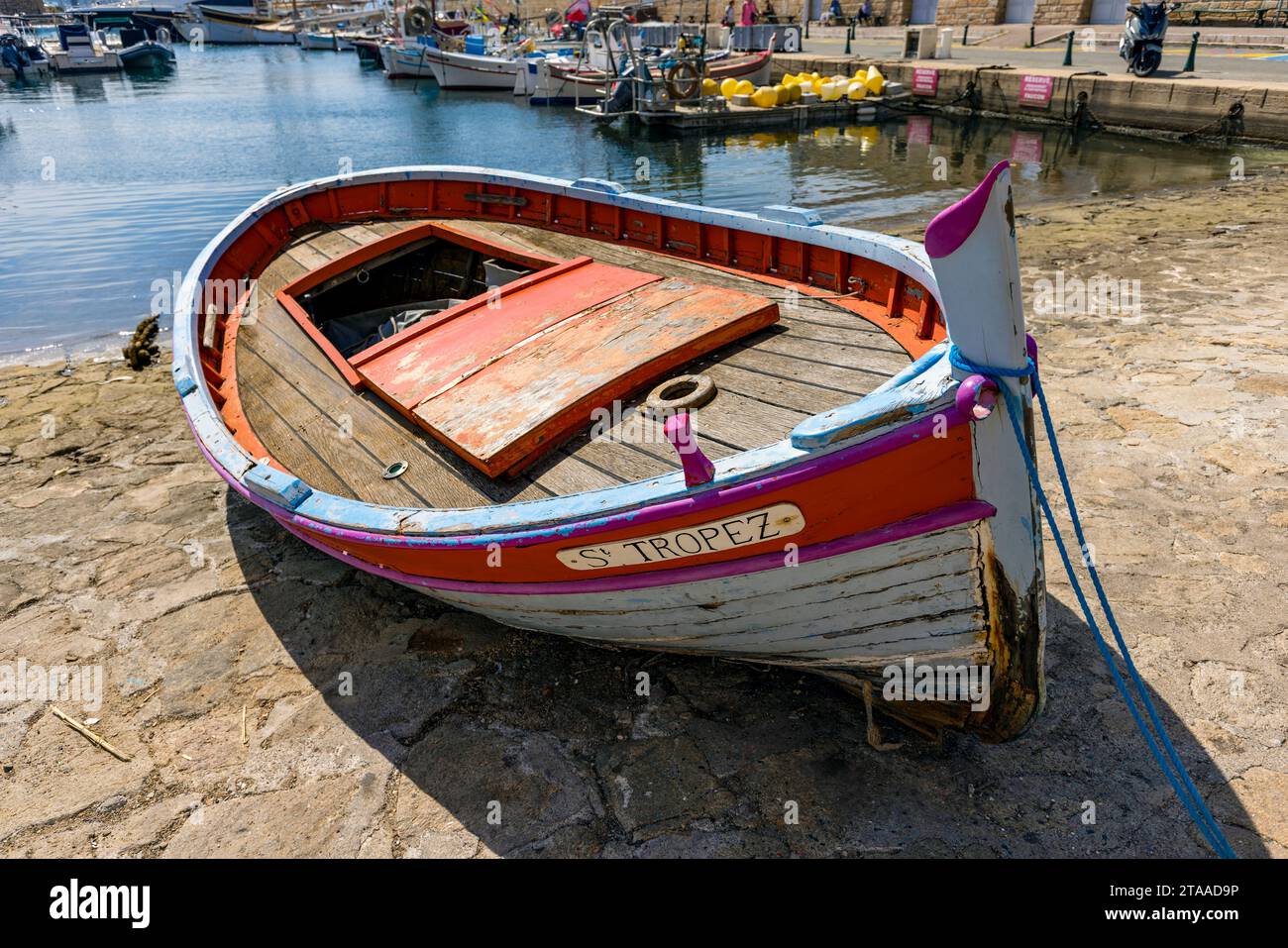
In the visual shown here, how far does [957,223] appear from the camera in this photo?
8.02 ft

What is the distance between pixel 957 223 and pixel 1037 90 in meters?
26.4

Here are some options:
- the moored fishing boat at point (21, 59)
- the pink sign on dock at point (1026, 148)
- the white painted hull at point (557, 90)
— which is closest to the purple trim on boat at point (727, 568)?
the pink sign on dock at point (1026, 148)

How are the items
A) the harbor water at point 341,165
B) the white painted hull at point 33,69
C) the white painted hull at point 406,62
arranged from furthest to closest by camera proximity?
the white painted hull at point 33,69, the white painted hull at point 406,62, the harbor water at point 341,165

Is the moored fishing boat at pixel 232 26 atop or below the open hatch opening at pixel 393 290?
atop

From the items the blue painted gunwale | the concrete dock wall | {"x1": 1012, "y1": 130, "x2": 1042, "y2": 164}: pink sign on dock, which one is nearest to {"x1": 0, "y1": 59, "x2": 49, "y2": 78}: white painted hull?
the concrete dock wall

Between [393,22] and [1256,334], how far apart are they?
2737 inches

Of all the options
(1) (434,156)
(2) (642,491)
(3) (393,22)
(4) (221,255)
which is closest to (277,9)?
(3) (393,22)

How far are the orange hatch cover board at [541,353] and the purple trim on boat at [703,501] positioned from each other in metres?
0.57

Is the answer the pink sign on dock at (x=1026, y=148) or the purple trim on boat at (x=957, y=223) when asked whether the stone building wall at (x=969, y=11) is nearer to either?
the pink sign on dock at (x=1026, y=148)

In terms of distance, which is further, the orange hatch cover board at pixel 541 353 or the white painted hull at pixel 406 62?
the white painted hull at pixel 406 62

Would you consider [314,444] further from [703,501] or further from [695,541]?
[703,501]

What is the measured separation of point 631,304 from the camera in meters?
5.26

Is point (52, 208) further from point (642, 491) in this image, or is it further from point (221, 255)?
point (642, 491)

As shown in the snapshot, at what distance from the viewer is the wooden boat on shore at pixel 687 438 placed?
2875 mm
